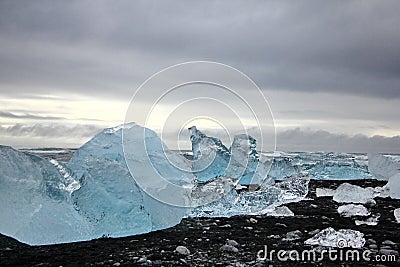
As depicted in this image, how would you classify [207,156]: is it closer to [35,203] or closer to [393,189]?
[393,189]

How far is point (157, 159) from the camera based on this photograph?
22.6 ft

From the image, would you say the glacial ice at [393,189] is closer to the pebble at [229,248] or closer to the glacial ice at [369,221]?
the glacial ice at [369,221]

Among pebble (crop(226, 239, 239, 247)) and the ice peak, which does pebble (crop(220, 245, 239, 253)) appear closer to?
pebble (crop(226, 239, 239, 247))

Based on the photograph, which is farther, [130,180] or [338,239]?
[130,180]

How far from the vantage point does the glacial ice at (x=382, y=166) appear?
44.5ft

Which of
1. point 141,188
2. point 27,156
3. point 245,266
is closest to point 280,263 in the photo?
point 245,266

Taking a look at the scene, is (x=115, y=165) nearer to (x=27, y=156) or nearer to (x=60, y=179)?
(x=60, y=179)

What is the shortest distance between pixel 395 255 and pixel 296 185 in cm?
546

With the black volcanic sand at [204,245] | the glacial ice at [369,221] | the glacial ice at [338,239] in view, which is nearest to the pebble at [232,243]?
the black volcanic sand at [204,245]
